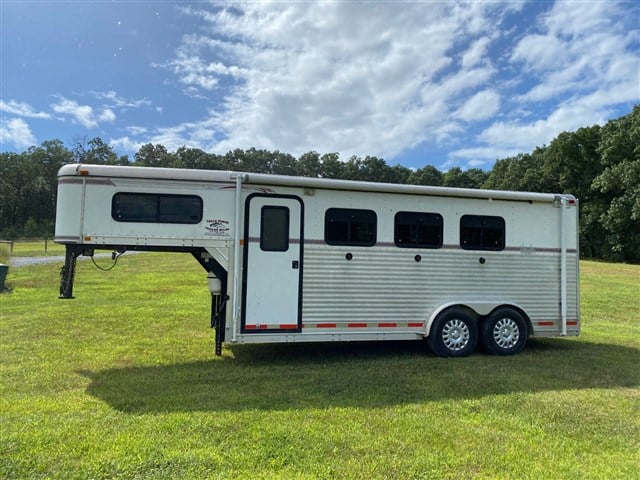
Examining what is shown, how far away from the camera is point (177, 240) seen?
6430 millimetres

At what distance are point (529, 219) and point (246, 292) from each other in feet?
15.7

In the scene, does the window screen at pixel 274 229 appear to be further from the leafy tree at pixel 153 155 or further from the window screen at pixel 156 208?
the leafy tree at pixel 153 155

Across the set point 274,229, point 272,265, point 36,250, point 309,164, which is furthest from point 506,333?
point 309,164

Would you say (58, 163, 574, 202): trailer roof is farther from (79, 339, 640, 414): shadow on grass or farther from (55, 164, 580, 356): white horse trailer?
(79, 339, 640, 414): shadow on grass

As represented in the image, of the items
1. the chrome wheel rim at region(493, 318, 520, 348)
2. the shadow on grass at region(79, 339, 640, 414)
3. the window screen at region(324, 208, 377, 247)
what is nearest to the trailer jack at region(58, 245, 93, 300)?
the shadow on grass at region(79, 339, 640, 414)

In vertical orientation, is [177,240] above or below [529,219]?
below

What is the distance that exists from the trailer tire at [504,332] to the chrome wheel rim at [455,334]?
0.34 m

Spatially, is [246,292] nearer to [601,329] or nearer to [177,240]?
[177,240]

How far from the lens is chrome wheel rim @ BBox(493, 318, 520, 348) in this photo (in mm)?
7379

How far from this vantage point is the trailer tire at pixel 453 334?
23.4 feet

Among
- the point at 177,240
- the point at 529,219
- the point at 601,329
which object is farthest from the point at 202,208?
the point at 601,329

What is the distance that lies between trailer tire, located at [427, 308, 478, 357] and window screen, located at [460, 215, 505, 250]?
1085 mm

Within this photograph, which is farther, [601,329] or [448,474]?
[601,329]

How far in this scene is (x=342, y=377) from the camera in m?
6.12
